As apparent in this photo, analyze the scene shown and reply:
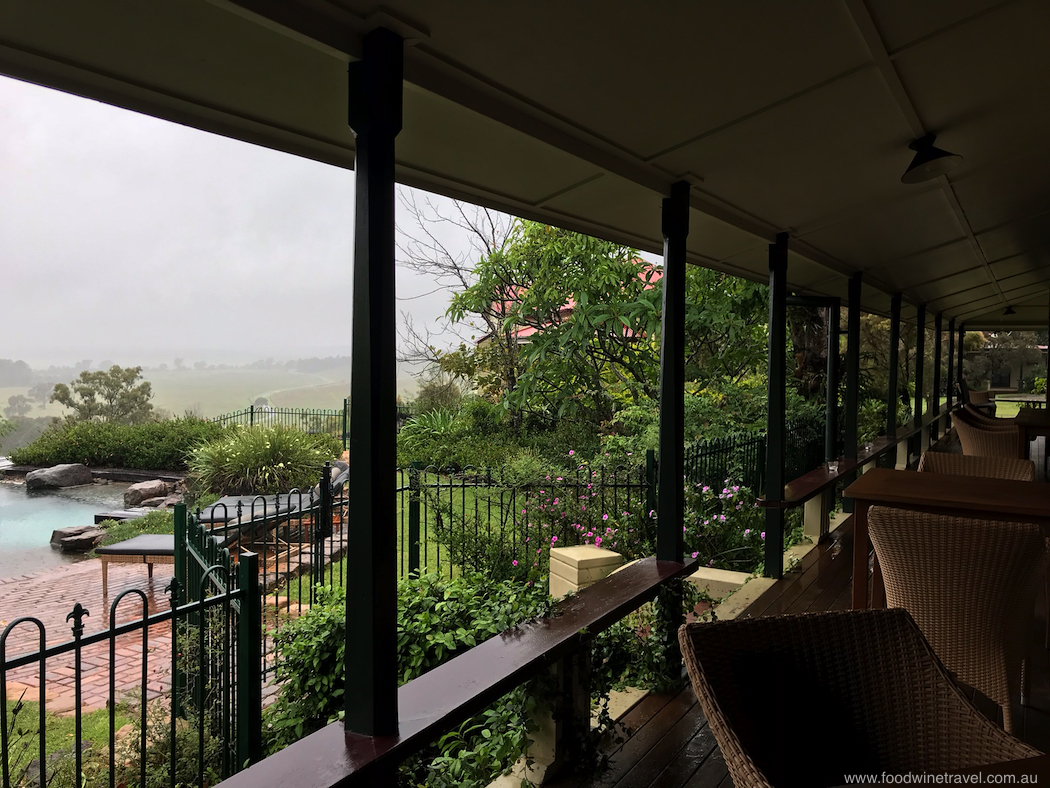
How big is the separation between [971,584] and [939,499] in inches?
32.4

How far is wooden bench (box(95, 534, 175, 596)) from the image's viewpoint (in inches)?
221

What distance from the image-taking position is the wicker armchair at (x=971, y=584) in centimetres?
204

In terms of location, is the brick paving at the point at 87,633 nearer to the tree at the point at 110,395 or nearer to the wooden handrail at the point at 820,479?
the wooden handrail at the point at 820,479

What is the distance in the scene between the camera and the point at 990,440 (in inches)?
213

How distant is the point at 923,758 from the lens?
144 centimetres

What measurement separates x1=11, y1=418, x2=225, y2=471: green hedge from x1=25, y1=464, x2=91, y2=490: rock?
2.55 feet

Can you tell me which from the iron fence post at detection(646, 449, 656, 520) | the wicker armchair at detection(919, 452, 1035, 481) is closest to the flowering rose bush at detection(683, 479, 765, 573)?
the iron fence post at detection(646, 449, 656, 520)

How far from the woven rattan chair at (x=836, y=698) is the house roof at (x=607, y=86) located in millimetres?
1375

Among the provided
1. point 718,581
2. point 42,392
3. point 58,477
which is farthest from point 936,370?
point 42,392

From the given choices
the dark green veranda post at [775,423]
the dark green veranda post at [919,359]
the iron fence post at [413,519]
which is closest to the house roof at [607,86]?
the dark green veranda post at [775,423]

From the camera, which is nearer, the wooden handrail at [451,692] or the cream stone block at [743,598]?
the wooden handrail at [451,692]

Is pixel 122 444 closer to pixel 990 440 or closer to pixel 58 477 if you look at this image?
pixel 58 477

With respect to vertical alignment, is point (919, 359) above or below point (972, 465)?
above

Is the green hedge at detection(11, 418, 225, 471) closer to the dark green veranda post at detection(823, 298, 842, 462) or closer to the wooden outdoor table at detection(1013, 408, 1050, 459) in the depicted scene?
the dark green veranda post at detection(823, 298, 842, 462)
